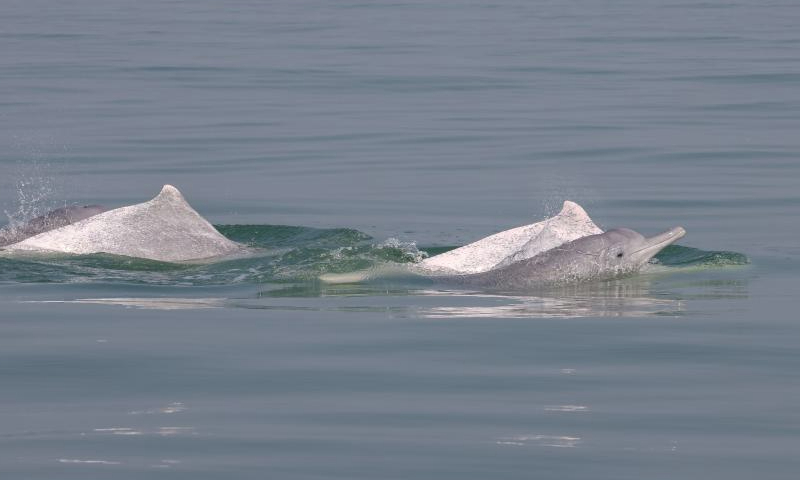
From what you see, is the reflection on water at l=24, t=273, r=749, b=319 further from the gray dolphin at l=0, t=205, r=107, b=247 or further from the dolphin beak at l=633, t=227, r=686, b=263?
the gray dolphin at l=0, t=205, r=107, b=247

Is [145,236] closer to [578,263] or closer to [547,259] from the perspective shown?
[547,259]

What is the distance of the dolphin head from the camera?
1274 centimetres

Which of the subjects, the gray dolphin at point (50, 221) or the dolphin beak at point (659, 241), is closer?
the dolphin beak at point (659, 241)

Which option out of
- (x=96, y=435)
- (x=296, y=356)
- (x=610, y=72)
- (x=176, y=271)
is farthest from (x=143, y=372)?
(x=610, y=72)

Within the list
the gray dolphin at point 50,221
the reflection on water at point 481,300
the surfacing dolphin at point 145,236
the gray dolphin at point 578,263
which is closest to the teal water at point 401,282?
the reflection on water at point 481,300

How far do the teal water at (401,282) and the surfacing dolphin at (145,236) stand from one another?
0.98 ft

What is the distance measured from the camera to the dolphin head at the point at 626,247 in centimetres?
1274

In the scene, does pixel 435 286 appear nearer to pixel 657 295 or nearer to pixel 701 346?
pixel 657 295

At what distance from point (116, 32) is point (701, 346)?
37.2 meters

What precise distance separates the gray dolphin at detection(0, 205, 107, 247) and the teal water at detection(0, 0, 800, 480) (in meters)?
0.94

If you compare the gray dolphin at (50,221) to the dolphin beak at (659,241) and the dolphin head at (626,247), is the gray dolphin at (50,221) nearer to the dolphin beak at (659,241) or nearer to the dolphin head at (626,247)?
the dolphin head at (626,247)

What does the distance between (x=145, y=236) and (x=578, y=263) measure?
155 inches

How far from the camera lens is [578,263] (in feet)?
41.6

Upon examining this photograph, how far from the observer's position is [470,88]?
30.3m
